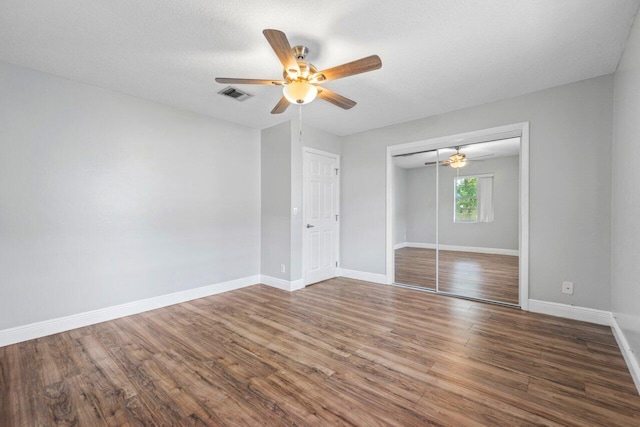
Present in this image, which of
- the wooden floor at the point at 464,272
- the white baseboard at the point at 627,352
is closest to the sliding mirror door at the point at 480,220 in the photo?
the wooden floor at the point at 464,272

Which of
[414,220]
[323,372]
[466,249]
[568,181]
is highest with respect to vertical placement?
[568,181]

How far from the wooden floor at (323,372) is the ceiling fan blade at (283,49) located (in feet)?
7.94

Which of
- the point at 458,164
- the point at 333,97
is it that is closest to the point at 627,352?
the point at 458,164

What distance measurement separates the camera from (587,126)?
3.02 m

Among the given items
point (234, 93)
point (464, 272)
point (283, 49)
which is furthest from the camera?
point (464, 272)

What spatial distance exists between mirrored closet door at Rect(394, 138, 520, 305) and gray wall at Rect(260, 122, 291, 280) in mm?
1881

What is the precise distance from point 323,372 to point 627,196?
291cm

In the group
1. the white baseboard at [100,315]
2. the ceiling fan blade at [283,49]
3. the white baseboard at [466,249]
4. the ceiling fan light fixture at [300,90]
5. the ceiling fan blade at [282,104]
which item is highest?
the ceiling fan blade at [283,49]

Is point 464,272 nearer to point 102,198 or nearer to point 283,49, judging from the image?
point 283,49

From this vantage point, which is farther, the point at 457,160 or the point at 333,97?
the point at 457,160

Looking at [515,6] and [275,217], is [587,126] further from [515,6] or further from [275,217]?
[275,217]

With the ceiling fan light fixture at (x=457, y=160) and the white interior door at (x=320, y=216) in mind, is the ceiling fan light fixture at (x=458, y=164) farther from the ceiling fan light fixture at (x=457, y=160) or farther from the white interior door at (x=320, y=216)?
the white interior door at (x=320, y=216)

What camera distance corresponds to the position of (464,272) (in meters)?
4.52

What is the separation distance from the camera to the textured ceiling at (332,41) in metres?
1.96
